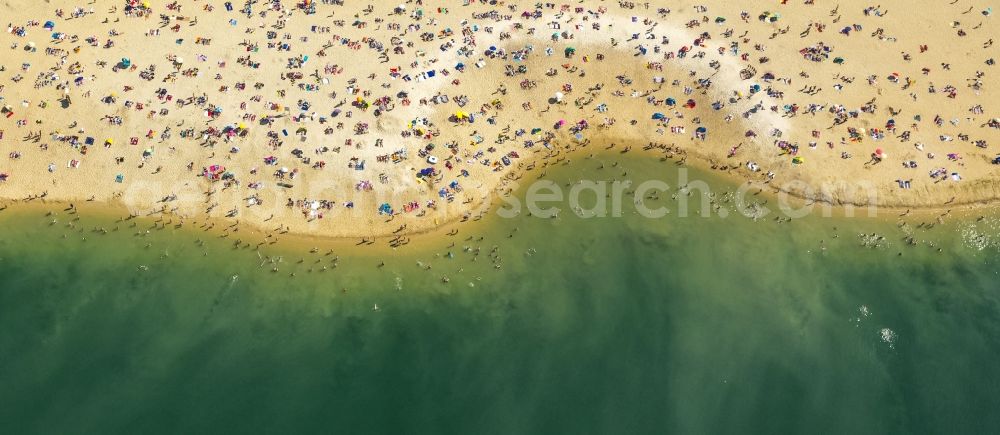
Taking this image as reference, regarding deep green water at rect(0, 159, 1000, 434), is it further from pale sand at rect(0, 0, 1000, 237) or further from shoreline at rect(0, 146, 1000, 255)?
pale sand at rect(0, 0, 1000, 237)

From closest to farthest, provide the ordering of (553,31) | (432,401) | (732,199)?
(432,401) → (732,199) → (553,31)

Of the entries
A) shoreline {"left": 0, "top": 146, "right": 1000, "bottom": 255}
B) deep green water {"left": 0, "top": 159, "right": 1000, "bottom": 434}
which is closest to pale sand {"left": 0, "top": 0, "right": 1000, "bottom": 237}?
shoreline {"left": 0, "top": 146, "right": 1000, "bottom": 255}

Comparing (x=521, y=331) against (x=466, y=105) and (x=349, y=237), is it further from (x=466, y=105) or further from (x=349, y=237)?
(x=466, y=105)

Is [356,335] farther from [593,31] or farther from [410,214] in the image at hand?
[593,31]

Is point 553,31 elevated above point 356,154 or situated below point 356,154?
above

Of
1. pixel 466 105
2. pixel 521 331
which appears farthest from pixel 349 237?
pixel 521 331

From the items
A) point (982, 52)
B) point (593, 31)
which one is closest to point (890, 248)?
point (982, 52)
